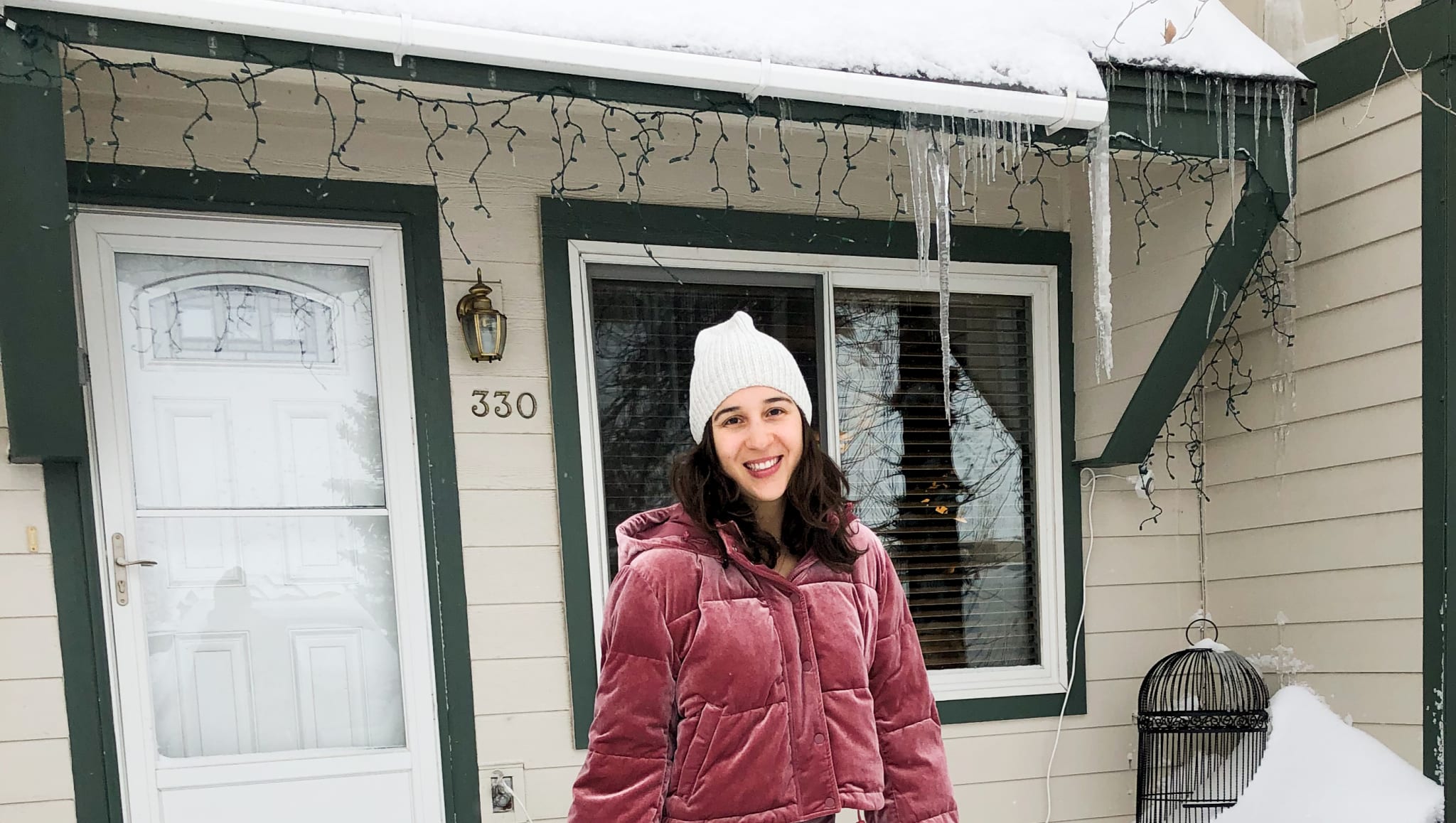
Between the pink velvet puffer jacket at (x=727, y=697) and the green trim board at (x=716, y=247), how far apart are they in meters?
1.21

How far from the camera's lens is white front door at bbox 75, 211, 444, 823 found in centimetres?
238

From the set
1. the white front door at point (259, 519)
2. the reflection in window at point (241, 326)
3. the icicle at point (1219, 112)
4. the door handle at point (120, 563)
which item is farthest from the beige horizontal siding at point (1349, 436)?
the door handle at point (120, 563)

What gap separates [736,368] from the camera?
1537 mm

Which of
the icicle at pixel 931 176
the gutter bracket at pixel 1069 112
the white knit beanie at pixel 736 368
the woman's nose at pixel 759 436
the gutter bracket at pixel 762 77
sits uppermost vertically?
the gutter bracket at pixel 762 77

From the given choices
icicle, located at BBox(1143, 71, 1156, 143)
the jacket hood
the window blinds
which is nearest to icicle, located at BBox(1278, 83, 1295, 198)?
icicle, located at BBox(1143, 71, 1156, 143)

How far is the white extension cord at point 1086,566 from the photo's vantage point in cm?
309

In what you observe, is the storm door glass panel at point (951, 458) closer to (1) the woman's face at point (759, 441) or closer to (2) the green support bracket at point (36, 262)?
(1) the woman's face at point (759, 441)

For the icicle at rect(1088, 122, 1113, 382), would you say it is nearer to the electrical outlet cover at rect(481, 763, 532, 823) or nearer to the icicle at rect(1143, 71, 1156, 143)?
Result: the icicle at rect(1143, 71, 1156, 143)

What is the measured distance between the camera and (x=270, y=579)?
2.51 meters

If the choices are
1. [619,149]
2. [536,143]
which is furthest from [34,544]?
[619,149]

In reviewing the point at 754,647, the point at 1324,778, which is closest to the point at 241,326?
the point at 754,647

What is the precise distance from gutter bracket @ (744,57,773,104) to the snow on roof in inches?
1.1

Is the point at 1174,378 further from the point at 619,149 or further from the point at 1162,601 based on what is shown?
the point at 619,149

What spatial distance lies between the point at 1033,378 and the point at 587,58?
200cm
